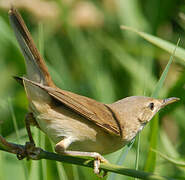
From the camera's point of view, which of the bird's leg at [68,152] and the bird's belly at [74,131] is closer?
the bird's leg at [68,152]

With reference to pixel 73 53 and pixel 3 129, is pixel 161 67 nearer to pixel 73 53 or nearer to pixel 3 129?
pixel 73 53

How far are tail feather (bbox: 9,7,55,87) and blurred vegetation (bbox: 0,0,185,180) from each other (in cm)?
102

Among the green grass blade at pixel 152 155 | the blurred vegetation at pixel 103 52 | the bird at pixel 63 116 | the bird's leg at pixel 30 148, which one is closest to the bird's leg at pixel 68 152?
the bird at pixel 63 116

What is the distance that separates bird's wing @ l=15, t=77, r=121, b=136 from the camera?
2.75m

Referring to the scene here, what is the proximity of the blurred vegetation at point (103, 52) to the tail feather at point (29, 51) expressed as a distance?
3.34ft

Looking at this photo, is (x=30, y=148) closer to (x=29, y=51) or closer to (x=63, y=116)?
(x=63, y=116)

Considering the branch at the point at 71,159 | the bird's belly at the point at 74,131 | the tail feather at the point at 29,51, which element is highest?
the tail feather at the point at 29,51

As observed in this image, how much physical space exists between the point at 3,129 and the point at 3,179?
0.81 meters

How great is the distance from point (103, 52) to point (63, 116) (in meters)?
2.50

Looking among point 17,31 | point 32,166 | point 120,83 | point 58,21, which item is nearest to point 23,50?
point 17,31

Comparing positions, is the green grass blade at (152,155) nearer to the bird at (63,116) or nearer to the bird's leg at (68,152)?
the bird at (63,116)

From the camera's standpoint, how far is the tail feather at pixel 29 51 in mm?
2602

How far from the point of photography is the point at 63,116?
287 centimetres

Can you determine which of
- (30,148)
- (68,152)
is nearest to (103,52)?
(68,152)
